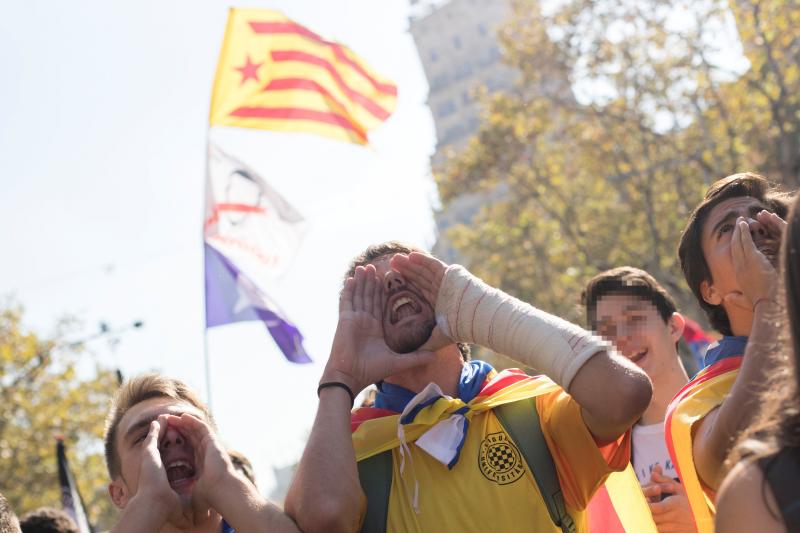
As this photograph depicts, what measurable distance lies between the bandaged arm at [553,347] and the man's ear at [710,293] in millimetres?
577

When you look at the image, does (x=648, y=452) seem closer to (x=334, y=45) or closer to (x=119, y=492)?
(x=119, y=492)

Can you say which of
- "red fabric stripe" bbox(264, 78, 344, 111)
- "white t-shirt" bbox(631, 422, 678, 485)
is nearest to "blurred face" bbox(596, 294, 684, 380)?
"white t-shirt" bbox(631, 422, 678, 485)

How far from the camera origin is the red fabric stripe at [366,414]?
3.48 meters

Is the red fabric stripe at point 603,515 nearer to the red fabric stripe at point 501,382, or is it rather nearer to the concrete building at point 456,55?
the red fabric stripe at point 501,382

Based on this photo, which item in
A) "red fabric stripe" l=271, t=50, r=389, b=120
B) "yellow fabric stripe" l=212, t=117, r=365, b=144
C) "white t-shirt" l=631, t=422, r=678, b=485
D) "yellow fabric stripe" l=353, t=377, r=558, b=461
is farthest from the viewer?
"red fabric stripe" l=271, t=50, r=389, b=120

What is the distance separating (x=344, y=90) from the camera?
896cm

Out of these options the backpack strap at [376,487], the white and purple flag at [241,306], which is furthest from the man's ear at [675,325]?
the white and purple flag at [241,306]

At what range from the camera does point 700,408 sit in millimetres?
3113

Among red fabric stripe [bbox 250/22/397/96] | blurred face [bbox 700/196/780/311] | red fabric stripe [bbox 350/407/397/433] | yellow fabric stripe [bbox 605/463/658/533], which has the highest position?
red fabric stripe [bbox 250/22/397/96]

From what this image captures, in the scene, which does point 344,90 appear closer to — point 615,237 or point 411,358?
point 411,358

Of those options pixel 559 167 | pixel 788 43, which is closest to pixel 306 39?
pixel 788 43

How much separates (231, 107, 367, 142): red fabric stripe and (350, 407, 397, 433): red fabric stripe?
17.7 feet

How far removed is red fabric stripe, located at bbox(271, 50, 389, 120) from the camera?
29.1 feet

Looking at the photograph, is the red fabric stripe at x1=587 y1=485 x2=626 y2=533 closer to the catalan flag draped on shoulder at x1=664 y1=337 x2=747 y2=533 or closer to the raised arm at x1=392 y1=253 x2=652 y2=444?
the catalan flag draped on shoulder at x1=664 y1=337 x2=747 y2=533
